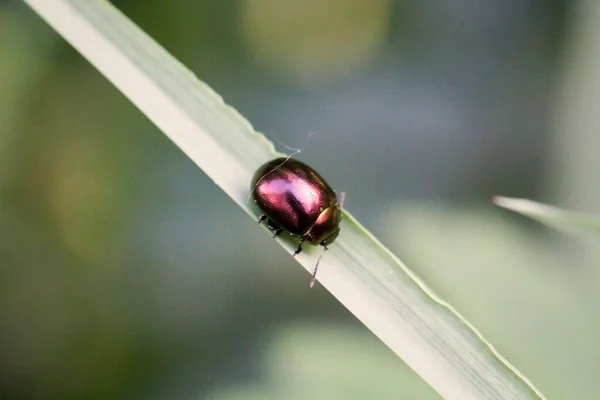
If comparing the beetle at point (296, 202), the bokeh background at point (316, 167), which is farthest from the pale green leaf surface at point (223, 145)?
the bokeh background at point (316, 167)

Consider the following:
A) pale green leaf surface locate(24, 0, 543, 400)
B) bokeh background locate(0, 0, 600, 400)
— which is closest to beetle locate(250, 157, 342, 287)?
pale green leaf surface locate(24, 0, 543, 400)

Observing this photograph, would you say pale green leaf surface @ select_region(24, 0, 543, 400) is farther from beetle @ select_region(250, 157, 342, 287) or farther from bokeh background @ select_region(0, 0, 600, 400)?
bokeh background @ select_region(0, 0, 600, 400)

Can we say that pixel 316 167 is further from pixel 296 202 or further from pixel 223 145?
pixel 223 145

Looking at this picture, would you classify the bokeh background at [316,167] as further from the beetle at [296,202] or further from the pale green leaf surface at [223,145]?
the pale green leaf surface at [223,145]

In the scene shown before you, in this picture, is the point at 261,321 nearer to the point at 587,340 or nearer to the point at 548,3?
the point at 587,340


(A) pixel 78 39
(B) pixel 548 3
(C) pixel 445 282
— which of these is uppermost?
(B) pixel 548 3

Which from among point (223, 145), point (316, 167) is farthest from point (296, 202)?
point (316, 167)

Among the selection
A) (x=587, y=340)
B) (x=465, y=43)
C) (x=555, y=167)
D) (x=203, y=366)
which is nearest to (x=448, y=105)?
(x=465, y=43)
